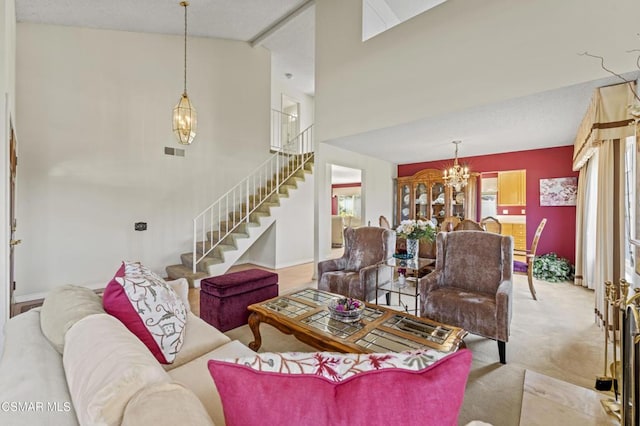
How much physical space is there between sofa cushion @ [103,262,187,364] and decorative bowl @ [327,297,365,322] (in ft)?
3.24

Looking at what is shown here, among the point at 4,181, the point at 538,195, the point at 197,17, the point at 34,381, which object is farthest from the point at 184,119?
the point at 538,195

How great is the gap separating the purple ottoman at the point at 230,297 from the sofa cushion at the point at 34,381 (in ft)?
5.20

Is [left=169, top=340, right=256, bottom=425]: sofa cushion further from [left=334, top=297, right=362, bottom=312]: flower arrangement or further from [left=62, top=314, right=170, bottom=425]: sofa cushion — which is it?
[left=334, top=297, right=362, bottom=312]: flower arrangement

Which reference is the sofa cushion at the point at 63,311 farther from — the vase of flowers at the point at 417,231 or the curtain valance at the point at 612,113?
the curtain valance at the point at 612,113

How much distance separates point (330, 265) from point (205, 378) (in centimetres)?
244

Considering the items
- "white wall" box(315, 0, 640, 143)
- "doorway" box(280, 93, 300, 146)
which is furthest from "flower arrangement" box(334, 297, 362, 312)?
"doorway" box(280, 93, 300, 146)

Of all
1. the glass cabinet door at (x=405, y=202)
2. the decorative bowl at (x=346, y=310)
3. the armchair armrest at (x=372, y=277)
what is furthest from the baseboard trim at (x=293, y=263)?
the decorative bowl at (x=346, y=310)

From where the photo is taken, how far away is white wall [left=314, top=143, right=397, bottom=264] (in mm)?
4941

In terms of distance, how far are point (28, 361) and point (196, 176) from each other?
186 inches

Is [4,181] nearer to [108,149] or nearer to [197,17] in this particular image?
[108,149]

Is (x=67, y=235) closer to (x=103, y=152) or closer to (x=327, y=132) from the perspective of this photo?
(x=103, y=152)

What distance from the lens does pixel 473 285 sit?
2805 millimetres

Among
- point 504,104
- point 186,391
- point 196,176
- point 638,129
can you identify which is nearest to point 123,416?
point 186,391

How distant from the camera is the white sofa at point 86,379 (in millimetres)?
627
